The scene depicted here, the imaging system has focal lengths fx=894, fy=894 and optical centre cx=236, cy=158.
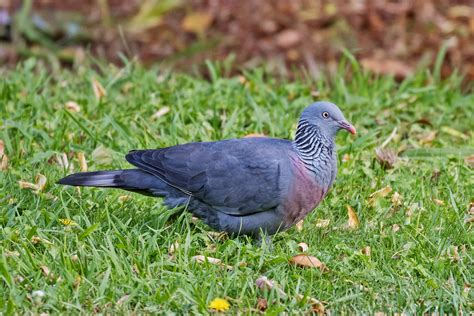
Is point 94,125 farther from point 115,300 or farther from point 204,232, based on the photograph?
point 115,300

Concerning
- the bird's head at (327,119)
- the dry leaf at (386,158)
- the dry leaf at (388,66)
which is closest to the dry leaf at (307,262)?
the bird's head at (327,119)

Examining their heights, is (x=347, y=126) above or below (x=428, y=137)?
above

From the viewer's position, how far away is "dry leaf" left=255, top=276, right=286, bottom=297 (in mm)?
4312

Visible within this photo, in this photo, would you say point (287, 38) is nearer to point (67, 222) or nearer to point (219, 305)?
point (67, 222)

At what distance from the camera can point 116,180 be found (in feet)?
16.9

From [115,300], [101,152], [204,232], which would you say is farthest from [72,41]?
[115,300]

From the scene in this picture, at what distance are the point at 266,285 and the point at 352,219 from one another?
3.91 ft

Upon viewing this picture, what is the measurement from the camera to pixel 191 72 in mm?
8328

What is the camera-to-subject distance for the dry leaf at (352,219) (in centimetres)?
531

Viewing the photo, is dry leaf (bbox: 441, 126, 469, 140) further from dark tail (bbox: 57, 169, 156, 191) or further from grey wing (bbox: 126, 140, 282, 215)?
dark tail (bbox: 57, 169, 156, 191)

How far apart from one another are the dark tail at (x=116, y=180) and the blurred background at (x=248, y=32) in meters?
3.13

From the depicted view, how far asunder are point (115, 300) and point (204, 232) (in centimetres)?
107

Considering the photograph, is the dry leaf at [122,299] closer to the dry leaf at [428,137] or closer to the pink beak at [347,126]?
the pink beak at [347,126]

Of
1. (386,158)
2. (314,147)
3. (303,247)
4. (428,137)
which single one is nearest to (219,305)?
(303,247)
